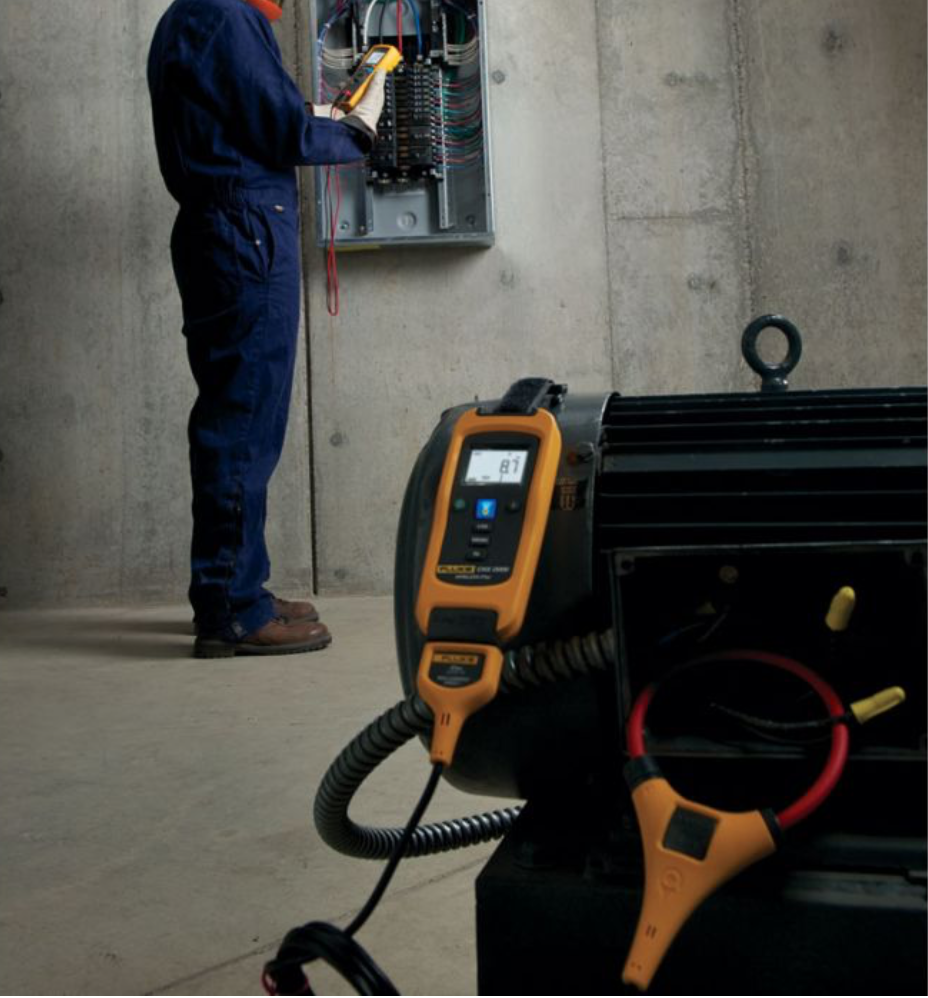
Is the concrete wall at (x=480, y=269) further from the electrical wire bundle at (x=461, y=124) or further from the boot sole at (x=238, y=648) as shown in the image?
the boot sole at (x=238, y=648)

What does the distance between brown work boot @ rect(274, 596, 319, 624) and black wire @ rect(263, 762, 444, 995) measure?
6.31 ft

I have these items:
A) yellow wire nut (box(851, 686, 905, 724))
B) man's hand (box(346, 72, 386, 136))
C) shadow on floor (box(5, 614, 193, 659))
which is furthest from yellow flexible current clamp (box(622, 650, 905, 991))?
man's hand (box(346, 72, 386, 136))

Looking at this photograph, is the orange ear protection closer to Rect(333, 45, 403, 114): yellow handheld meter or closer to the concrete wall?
Rect(333, 45, 403, 114): yellow handheld meter

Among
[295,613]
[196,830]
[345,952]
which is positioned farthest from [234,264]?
[345,952]

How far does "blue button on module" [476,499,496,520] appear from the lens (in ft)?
2.64

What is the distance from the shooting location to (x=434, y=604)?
0.79 metres

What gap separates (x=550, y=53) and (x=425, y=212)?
0.54 metres

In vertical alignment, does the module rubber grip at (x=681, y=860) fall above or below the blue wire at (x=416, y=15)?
below

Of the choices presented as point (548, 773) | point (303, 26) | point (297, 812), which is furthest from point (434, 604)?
point (303, 26)

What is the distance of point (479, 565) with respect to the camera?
2.58ft

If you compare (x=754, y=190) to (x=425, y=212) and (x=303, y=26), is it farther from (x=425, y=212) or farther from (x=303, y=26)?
(x=303, y=26)

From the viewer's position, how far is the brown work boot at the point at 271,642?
270cm

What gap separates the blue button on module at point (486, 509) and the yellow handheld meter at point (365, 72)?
2.20 m

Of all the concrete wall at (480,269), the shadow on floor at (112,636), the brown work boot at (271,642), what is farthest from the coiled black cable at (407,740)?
the concrete wall at (480,269)
